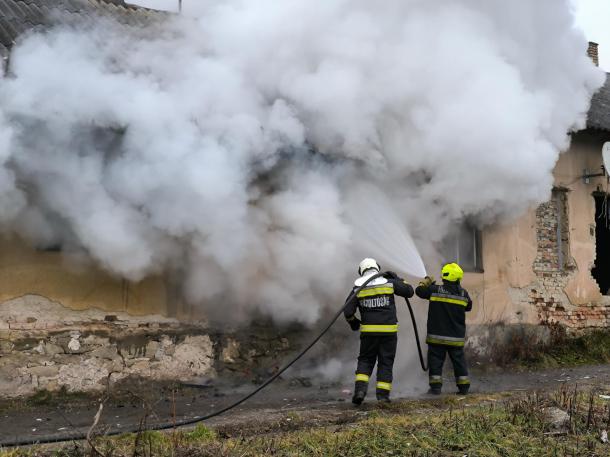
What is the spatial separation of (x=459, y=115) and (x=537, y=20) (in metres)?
1.70

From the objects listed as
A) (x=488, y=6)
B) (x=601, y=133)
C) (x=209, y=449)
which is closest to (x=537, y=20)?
(x=488, y=6)

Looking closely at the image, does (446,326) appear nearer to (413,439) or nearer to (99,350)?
(413,439)

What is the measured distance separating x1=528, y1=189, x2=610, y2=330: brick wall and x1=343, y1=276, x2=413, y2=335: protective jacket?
15.3 feet

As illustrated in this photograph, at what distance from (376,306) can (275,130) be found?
2.14 meters

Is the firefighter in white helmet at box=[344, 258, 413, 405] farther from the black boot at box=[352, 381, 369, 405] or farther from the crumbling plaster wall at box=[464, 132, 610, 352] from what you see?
the crumbling plaster wall at box=[464, 132, 610, 352]

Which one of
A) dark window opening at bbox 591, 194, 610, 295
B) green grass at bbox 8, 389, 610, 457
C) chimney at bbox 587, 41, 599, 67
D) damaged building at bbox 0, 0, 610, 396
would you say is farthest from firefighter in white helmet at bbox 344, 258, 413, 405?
chimney at bbox 587, 41, 599, 67

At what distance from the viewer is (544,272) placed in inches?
434

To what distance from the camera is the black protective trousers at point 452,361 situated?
7.66 metres

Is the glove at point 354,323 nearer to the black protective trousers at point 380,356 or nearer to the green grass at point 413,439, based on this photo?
the black protective trousers at point 380,356

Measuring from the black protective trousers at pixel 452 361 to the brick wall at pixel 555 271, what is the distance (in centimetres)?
354

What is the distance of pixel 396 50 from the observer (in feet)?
25.8

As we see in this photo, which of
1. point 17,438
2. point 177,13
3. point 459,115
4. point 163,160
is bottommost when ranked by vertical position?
point 17,438

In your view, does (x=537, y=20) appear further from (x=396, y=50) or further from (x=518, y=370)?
(x=518, y=370)

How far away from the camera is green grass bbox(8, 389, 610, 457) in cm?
458
